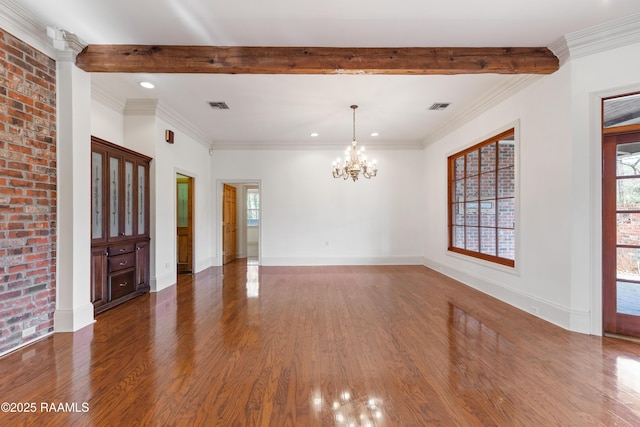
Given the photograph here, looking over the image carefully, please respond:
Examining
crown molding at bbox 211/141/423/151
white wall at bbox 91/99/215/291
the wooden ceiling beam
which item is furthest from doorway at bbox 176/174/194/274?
the wooden ceiling beam

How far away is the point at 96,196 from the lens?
3.64 meters

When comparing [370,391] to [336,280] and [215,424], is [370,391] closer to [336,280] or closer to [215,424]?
[215,424]

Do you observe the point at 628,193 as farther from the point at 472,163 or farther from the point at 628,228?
the point at 472,163

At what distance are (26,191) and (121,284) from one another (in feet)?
5.74

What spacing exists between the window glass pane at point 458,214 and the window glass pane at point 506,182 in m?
1.12

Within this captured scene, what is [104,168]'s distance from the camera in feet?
12.3

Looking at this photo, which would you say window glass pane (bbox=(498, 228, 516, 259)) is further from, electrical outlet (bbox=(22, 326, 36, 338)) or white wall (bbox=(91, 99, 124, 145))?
white wall (bbox=(91, 99, 124, 145))

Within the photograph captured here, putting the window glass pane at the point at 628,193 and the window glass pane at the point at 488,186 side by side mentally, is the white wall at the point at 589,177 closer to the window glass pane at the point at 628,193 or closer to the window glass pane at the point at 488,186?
the window glass pane at the point at 628,193

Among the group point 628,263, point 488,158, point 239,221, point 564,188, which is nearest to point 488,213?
point 488,158

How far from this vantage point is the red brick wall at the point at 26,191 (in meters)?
2.54

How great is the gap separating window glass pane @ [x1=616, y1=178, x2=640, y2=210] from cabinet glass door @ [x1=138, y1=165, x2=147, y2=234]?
5.95 meters

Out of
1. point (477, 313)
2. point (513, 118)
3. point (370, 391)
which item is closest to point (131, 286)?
point (370, 391)

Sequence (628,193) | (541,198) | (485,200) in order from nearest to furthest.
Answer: (628,193), (541,198), (485,200)

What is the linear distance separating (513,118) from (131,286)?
5.83 m
